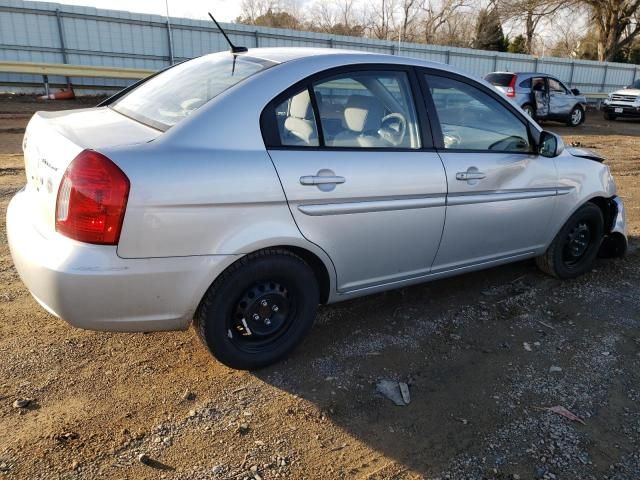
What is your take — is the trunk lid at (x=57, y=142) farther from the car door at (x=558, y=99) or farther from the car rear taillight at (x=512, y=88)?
the car door at (x=558, y=99)

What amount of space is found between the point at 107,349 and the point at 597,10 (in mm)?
38636

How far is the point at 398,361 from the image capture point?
3244mm

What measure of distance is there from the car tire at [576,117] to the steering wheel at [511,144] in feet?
50.5

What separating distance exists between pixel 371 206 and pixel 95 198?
1.45 metres

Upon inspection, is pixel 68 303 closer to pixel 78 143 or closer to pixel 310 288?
pixel 78 143

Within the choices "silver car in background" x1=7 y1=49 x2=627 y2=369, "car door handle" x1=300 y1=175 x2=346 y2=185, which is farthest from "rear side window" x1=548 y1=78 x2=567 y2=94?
"car door handle" x1=300 y1=175 x2=346 y2=185

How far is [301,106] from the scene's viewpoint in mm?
2971

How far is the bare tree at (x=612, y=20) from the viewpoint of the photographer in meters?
33.0

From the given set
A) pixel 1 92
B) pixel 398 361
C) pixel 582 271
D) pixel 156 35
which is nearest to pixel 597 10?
pixel 156 35

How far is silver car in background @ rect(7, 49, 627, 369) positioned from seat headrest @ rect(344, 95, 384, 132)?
0.01 meters

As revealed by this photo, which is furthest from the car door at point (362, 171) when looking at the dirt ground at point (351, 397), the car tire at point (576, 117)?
the car tire at point (576, 117)

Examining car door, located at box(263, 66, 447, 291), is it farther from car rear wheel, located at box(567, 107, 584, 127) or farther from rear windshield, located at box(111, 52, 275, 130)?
car rear wheel, located at box(567, 107, 584, 127)

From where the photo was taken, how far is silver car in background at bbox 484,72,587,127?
15930mm

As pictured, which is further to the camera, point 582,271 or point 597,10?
point 597,10
